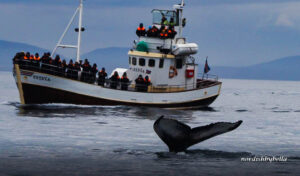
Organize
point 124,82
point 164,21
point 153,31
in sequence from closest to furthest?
point 124,82 < point 153,31 < point 164,21

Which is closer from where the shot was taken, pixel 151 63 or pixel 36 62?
pixel 36 62

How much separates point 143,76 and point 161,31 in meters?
4.21

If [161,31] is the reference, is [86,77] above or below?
below

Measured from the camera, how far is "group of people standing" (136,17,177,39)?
163 ft

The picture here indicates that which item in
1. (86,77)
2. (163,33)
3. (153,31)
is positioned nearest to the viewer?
(86,77)

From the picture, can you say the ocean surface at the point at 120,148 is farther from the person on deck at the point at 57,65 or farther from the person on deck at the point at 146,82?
the person on deck at the point at 146,82

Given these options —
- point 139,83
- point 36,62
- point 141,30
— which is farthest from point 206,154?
point 141,30

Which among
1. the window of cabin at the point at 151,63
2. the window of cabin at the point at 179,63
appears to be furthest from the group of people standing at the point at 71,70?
the window of cabin at the point at 179,63

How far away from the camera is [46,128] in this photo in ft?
107

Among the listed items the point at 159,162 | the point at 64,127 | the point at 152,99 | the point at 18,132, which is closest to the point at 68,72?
the point at 152,99

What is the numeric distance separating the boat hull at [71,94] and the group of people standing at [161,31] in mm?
Result: 5246

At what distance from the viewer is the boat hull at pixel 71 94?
44.9m

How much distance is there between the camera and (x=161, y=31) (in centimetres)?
5003

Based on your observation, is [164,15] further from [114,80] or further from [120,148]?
[120,148]
